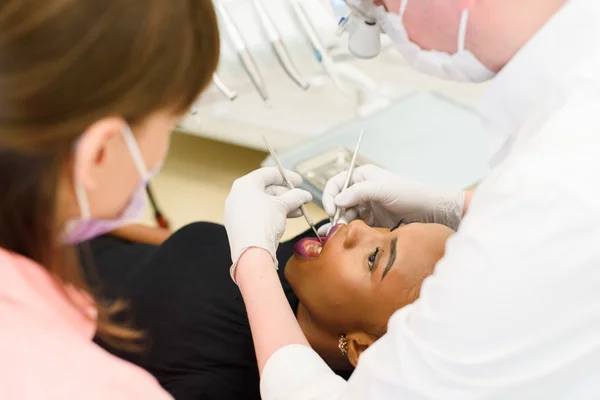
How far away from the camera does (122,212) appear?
2.39 ft

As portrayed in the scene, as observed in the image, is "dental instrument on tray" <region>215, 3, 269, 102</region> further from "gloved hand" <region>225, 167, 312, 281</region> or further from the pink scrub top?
the pink scrub top

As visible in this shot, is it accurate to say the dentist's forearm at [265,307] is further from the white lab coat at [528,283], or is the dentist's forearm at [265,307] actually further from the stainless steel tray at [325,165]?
the stainless steel tray at [325,165]

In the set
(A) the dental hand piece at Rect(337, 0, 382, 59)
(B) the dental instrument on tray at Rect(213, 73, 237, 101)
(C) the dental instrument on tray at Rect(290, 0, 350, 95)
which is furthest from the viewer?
(C) the dental instrument on tray at Rect(290, 0, 350, 95)

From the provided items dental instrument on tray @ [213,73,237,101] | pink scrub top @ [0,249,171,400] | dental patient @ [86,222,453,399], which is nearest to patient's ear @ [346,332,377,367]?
dental patient @ [86,222,453,399]

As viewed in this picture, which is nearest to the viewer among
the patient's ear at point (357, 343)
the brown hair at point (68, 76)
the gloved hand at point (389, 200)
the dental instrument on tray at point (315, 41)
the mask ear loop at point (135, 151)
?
the brown hair at point (68, 76)

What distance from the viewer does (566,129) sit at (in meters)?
0.68

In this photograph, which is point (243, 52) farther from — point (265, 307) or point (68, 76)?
point (68, 76)

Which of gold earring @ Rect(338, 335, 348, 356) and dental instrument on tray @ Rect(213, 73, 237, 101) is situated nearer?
gold earring @ Rect(338, 335, 348, 356)

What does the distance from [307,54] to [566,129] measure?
1058 millimetres

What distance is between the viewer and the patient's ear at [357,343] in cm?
103

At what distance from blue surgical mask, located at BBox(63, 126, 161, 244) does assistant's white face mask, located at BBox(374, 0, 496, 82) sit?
1.33 ft

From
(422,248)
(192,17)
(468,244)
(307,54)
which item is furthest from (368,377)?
(307,54)

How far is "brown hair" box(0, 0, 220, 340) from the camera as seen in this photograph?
520 mm

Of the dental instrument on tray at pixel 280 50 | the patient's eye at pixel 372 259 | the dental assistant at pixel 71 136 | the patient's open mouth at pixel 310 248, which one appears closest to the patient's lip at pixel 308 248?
the patient's open mouth at pixel 310 248
